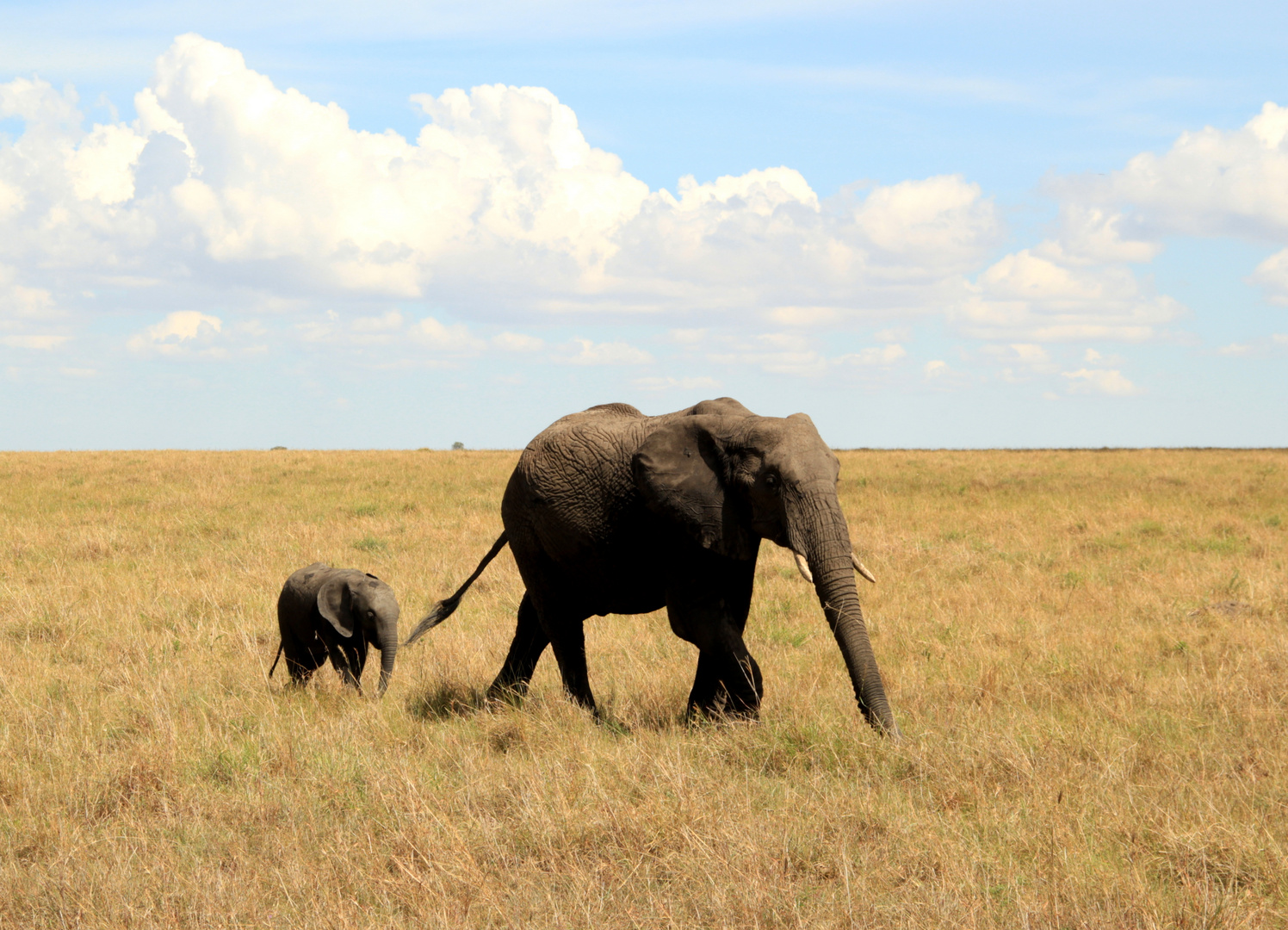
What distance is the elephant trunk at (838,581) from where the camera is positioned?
5.75 meters

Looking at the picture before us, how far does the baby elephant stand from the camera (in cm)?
807

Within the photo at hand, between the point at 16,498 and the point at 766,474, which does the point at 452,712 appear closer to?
the point at 766,474

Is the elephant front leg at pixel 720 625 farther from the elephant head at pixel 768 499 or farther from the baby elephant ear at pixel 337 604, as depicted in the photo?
the baby elephant ear at pixel 337 604

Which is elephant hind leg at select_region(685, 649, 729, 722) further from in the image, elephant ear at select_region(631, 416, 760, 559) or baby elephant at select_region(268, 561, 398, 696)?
baby elephant at select_region(268, 561, 398, 696)

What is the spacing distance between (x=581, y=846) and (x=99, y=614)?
7457 mm

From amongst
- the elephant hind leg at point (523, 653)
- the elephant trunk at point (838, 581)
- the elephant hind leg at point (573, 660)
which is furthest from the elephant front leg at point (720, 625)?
the elephant hind leg at point (523, 653)

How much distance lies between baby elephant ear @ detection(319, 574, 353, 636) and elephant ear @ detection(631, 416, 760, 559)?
299cm

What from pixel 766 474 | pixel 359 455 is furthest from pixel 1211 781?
pixel 359 455

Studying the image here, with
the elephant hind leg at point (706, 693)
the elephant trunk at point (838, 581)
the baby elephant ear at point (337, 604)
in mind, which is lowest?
the elephant hind leg at point (706, 693)

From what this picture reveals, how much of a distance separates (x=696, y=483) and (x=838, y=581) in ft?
3.28

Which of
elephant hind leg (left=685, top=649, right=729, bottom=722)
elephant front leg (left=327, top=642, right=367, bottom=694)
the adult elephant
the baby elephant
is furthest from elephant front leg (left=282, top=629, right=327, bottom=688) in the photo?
elephant hind leg (left=685, top=649, right=729, bottom=722)

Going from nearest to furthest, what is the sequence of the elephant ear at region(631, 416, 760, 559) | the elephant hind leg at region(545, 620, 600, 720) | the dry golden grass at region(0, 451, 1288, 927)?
1. the dry golden grass at region(0, 451, 1288, 927)
2. the elephant ear at region(631, 416, 760, 559)
3. the elephant hind leg at region(545, 620, 600, 720)

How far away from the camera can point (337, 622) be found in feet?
26.7

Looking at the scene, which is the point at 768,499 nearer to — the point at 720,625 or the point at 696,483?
the point at 696,483
